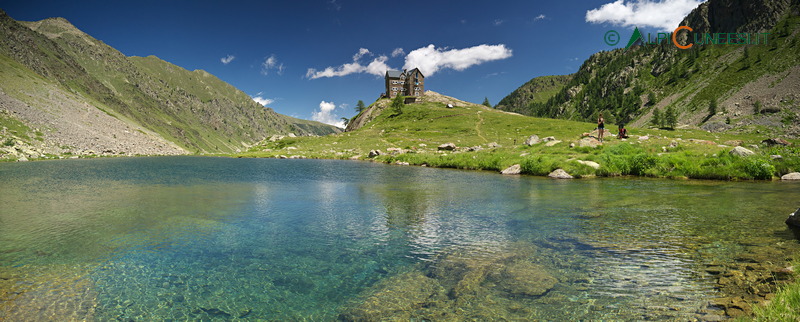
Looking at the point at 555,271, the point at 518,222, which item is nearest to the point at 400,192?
the point at 518,222

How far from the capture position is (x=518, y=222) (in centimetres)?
1794

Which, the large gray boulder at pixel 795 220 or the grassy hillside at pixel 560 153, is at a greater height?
the grassy hillside at pixel 560 153

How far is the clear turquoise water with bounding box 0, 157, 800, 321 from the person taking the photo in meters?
8.79

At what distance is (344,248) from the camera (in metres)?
13.9

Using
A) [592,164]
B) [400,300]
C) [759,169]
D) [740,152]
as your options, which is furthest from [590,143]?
[400,300]

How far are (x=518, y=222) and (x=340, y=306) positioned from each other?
12.1 meters

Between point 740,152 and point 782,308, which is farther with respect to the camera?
point 740,152

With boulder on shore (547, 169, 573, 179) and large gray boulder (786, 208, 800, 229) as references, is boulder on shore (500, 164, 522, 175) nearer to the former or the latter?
boulder on shore (547, 169, 573, 179)

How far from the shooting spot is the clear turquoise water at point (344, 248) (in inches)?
346

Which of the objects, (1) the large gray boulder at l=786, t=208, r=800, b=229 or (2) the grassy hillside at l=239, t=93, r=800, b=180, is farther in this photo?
(2) the grassy hillside at l=239, t=93, r=800, b=180

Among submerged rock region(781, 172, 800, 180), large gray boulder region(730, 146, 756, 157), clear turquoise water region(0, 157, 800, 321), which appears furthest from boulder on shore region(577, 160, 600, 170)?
submerged rock region(781, 172, 800, 180)

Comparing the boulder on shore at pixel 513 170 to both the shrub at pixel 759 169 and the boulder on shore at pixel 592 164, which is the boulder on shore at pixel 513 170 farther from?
the shrub at pixel 759 169

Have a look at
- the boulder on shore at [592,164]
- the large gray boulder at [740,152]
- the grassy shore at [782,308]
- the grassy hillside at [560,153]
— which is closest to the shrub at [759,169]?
the grassy hillside at [560,153]

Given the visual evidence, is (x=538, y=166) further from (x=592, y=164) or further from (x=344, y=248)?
(x=344, y=248)
